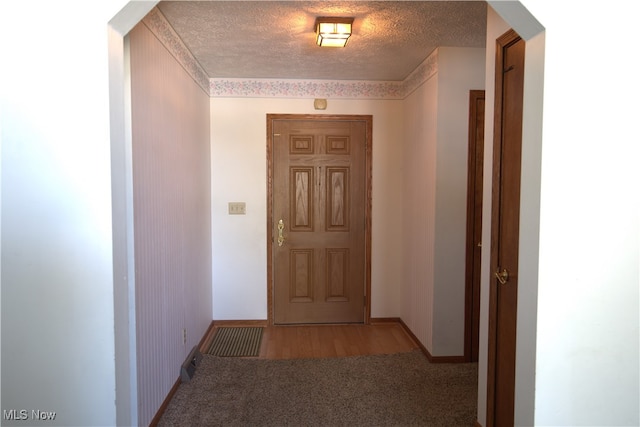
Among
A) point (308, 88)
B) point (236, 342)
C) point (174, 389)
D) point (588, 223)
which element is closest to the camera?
point (588, 223)

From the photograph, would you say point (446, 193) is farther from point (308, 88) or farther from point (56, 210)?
point (56, 210)

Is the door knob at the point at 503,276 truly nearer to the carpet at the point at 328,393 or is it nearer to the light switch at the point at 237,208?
the carpet at the point at 328,393

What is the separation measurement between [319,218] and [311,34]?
1771mm

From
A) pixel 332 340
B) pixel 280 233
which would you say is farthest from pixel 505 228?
pixel 280 233

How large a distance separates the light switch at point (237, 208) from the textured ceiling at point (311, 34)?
1.19 m

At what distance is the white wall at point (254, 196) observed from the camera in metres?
3.77

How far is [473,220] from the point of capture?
304 cm

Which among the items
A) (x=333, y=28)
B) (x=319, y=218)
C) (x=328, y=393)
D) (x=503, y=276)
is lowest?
(x=328, y=393)

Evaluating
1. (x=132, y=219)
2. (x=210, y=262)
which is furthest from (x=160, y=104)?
(x=210, y=262)

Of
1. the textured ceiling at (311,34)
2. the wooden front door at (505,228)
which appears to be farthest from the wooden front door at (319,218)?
the wooden front door at (505,228)

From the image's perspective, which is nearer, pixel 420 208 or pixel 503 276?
pixel 503 276

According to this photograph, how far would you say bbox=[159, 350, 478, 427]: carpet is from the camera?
232 centimetres

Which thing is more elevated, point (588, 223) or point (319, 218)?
point (588, 223)

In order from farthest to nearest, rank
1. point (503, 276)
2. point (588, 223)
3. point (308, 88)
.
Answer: point (308, 88) < point (503, 276) < point (588, 223)
